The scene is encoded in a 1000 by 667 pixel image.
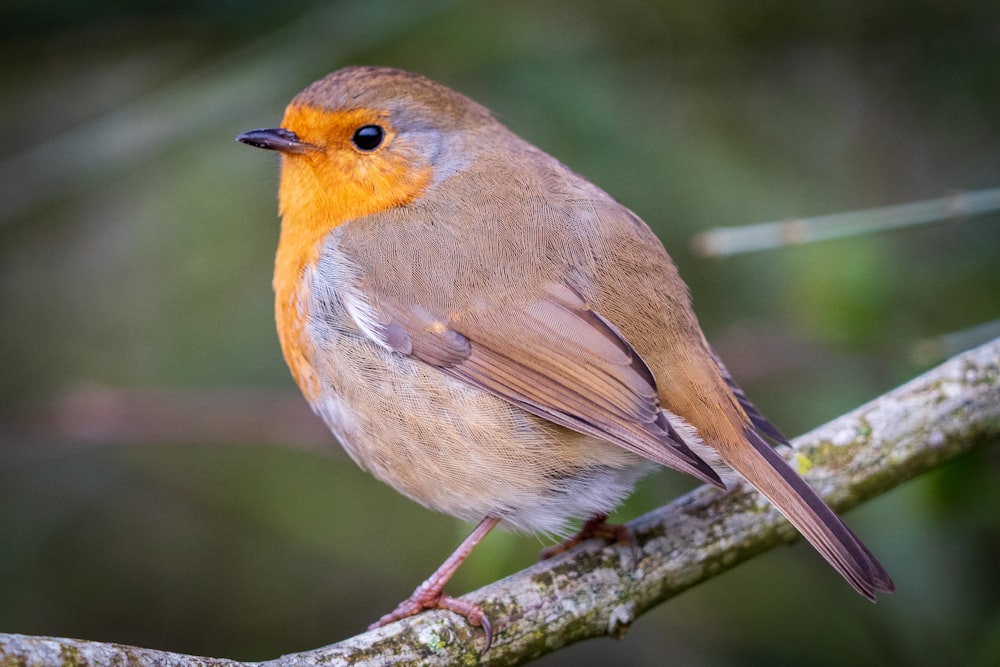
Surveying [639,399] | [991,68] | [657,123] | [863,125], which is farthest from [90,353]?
[991,68]

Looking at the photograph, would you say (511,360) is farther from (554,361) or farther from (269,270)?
(269,270)

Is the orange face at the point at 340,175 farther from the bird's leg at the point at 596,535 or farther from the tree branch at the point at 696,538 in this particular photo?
the tree branch at the point at 696,538

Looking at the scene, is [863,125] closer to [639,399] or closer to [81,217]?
[639,399]

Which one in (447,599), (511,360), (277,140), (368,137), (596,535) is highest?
(368,137)

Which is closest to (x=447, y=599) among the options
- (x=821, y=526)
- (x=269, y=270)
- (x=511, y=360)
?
(x=511, y=360)

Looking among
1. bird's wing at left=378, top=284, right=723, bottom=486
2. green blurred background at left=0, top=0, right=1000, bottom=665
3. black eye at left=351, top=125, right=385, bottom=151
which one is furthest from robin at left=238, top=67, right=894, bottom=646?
green blurred background at left=0, top=0, right=1000, bottom=665

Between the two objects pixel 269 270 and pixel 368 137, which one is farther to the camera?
pixel 269 270
